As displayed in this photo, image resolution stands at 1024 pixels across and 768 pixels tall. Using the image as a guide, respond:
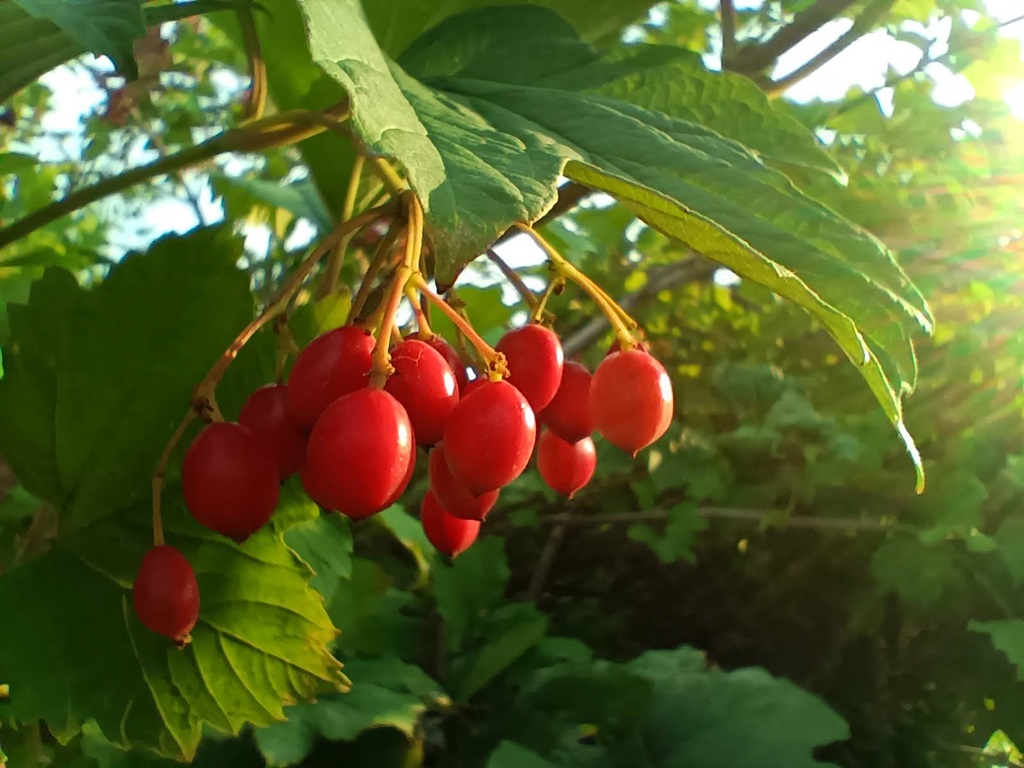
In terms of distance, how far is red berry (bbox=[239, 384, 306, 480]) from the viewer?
16.7 inches

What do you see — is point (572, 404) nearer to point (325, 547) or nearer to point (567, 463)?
point (567, 463)

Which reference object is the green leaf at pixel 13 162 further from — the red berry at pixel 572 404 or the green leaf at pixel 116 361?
the red berry at pixel 572 404

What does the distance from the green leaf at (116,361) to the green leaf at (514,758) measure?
1.22 ft

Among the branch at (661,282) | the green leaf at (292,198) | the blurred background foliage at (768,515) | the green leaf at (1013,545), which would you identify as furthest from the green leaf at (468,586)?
the green leaf at (1013,545)

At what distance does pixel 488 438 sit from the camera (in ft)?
1.21

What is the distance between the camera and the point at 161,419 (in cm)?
57

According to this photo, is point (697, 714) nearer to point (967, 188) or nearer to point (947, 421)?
point (947, 421)

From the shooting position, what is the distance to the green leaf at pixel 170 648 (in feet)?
1.81

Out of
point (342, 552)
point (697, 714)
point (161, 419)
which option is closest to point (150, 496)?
point (161, 419)

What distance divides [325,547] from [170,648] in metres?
0.18

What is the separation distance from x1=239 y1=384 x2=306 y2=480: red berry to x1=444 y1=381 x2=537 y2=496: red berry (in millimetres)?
90

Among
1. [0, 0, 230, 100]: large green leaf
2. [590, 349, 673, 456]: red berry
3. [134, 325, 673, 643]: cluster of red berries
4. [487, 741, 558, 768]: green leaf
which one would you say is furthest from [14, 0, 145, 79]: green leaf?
[487, 741, 558, 768]: green leaf

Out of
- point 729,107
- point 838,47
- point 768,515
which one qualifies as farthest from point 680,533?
point 729,107

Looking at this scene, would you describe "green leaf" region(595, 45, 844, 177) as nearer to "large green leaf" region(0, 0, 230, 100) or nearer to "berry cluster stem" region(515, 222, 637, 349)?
"berry cluster stem" region(515, 222, 637, 349)
